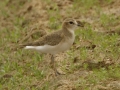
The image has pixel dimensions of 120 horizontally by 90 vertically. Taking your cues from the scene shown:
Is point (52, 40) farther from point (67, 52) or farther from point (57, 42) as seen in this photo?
point (67, 52)

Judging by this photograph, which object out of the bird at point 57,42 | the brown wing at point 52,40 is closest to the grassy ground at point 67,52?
the bird at point 57,42

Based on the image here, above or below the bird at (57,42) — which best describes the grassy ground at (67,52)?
below

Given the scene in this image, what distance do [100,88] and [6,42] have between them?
4642mm

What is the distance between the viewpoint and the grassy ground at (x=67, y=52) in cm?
872

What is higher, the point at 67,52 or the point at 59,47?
the point at 59,47

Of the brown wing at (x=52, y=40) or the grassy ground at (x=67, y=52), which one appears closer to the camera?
the grassy ground at (x=67, y=52)

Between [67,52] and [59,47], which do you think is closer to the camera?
[59,47]

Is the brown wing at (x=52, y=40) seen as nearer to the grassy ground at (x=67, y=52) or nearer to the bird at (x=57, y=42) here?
the bird at (x=57, y=42)

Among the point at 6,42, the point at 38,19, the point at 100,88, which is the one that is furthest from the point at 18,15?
the point at 100,88

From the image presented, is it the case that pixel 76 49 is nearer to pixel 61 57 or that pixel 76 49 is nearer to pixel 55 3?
pixel 61 57

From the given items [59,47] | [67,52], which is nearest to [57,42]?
[59,47]

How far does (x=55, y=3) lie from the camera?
13.5m

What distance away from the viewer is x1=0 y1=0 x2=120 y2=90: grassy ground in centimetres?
872

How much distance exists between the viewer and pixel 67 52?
10.1 m
